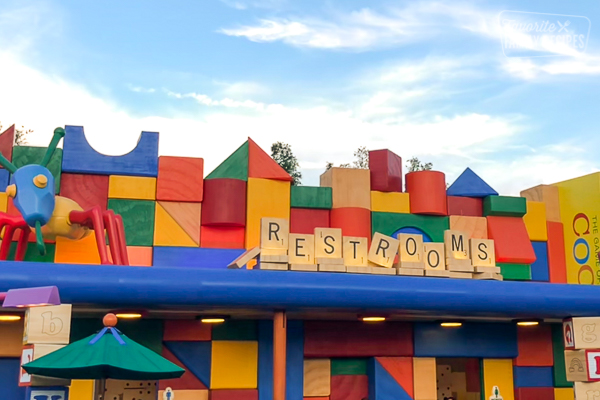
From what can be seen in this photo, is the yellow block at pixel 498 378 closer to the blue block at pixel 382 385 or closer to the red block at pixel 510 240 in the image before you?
the blue block at pixel 382 385

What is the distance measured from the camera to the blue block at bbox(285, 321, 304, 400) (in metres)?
13.2

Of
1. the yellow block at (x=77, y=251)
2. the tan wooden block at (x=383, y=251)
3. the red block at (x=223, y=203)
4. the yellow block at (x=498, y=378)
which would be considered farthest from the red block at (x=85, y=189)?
the yellow block at (x=498, y=378)

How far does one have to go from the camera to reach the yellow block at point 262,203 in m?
13.9

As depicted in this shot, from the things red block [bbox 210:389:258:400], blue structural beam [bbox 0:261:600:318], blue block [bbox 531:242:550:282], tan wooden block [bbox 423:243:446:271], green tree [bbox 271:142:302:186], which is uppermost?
green tree [bbox 271:142:302:186]

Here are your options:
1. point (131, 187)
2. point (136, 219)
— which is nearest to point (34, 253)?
point (136, 219)

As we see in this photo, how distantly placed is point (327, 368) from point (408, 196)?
13.6 ft

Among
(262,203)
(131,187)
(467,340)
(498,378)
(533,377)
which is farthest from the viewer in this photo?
(533,377)

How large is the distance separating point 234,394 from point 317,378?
1656 mm

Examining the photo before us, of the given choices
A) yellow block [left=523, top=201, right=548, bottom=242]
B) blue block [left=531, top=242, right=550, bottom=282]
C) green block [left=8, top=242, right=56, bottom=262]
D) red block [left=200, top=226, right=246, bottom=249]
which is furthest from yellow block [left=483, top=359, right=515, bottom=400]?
green block [left=8, top=242, right=56, bottom=262]

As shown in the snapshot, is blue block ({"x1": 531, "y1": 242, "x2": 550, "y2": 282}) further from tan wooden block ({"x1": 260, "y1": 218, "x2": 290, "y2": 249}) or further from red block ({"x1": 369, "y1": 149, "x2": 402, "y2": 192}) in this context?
tan wooden block ({"x1": 260, "y1": 218, "x2": 290, "y2": 249})

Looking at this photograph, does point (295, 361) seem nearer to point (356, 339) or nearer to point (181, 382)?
point (356, 339)

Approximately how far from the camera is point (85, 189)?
44.1 feet

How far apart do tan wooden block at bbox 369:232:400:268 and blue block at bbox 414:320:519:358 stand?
90.1 inches

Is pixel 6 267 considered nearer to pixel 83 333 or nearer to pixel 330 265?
pixel 83 333
